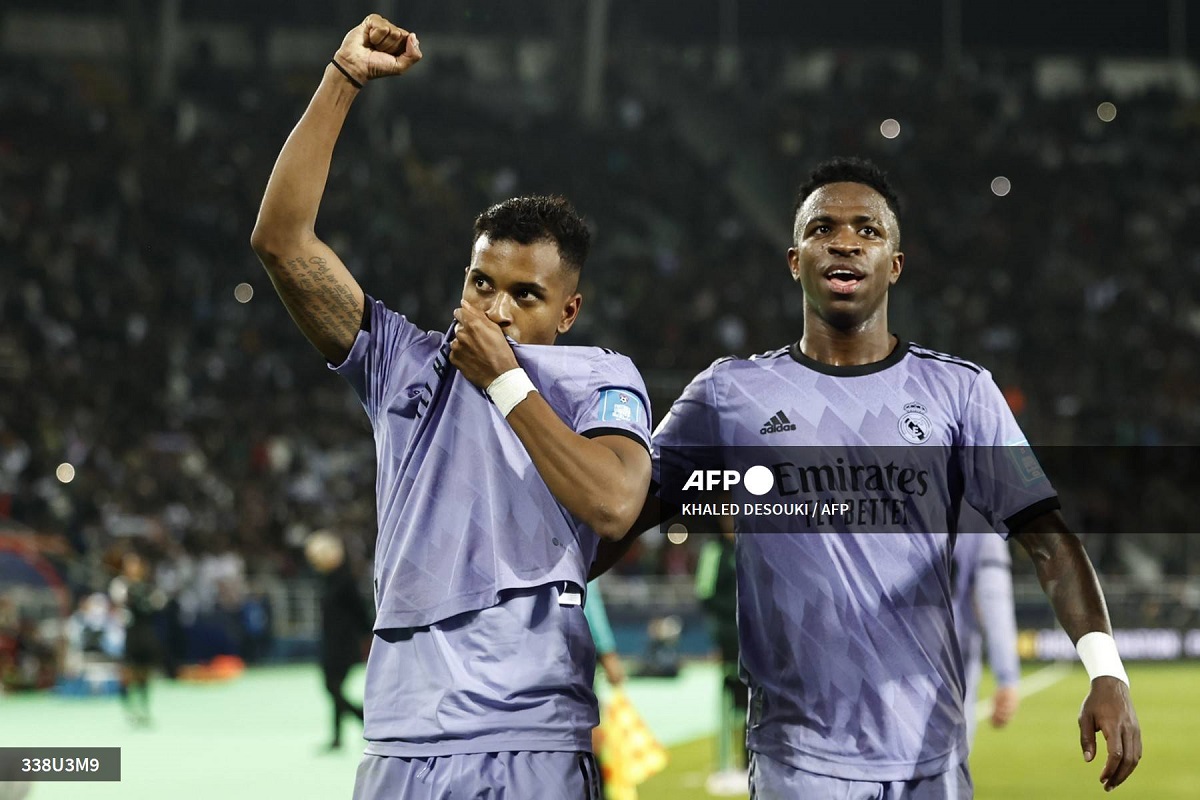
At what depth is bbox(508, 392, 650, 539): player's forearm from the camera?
284cm

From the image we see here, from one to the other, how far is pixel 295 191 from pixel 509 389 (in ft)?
2.23

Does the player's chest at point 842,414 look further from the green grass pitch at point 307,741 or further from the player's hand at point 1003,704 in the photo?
the player's hand at point 1003,704

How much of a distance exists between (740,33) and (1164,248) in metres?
9.76

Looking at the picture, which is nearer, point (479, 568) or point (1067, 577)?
point (479, 568)

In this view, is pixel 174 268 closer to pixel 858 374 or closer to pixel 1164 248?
pixel 1164 248

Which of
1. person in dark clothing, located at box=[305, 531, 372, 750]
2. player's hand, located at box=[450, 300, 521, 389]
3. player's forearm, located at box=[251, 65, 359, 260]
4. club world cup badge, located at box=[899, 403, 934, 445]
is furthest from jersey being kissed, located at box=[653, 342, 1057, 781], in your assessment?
person in dark clothing, located at box=[305, 531, 372, 750]

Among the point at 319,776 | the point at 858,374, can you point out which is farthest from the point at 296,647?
the point at 858,374

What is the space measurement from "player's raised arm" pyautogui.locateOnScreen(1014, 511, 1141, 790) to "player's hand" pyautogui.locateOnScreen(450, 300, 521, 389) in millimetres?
1370

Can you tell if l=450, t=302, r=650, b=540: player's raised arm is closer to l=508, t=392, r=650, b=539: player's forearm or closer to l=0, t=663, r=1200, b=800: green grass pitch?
l=508, t=392, r=650, b=539: player's forearm

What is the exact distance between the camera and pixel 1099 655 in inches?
129

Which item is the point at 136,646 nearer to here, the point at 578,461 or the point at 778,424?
the point at 778,424

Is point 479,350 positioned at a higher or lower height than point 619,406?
higher

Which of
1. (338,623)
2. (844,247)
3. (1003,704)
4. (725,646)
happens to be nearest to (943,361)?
(844,247)

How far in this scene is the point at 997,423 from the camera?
140 inches
